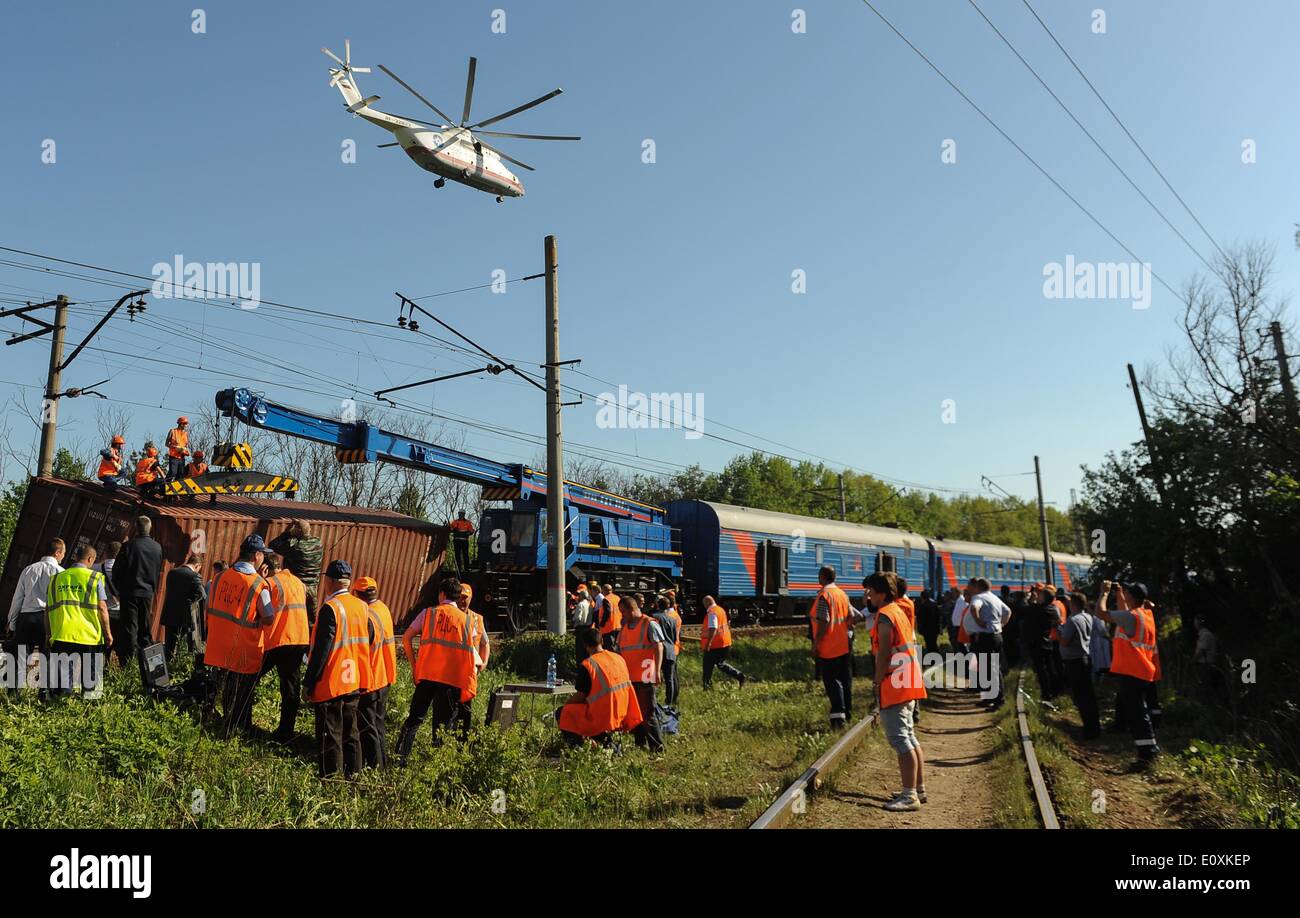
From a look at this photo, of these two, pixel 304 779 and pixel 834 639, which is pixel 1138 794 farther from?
pixel 304 779

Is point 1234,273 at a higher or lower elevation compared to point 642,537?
higher

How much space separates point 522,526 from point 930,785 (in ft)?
40.9

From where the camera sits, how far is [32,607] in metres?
8.41

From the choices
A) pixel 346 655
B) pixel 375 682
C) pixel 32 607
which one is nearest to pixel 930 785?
pixel 375 682

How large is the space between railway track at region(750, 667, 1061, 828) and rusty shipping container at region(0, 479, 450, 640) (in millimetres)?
8652

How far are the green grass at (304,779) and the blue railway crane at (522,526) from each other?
7259 mm

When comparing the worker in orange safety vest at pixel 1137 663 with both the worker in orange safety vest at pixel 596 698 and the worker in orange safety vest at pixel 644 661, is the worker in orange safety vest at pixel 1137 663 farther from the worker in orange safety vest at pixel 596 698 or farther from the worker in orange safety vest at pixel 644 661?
the worker in orange safety vest at pixel 596 698

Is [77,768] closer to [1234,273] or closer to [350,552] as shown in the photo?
[350,552]

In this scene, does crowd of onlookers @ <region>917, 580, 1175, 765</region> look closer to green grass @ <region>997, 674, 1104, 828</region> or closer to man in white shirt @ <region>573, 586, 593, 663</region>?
green grass @ <region>997, 674, 1104, 828</region>

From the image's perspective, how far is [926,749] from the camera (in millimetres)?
9930

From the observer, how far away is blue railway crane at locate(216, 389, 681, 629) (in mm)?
15773

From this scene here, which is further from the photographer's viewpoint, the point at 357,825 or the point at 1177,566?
the point at 1177,566
